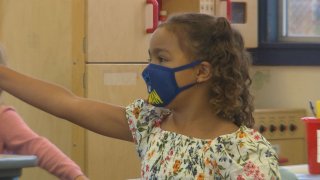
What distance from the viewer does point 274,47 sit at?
11.2ft

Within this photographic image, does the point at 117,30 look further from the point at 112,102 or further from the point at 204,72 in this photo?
the point at 204,72

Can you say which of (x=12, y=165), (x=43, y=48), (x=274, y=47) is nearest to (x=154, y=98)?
(x=12, y=165)

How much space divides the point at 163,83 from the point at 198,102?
0.09 metres

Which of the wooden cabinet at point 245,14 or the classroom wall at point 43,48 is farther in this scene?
the wooden cabinet at point 245,14

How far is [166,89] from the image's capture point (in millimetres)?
1241

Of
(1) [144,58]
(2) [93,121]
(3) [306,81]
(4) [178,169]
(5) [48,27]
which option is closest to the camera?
(4) [178,169]

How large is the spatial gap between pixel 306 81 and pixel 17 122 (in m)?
1.99

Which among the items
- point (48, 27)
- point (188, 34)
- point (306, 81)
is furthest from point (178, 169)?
point (306, 81)

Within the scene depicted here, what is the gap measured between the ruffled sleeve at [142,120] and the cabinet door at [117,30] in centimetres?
142

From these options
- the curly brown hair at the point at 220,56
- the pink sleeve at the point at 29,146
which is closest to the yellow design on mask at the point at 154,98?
the curly brown hair at the point at 220,56

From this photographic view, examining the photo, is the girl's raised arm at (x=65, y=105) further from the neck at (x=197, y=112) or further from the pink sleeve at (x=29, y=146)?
the pink sleeve at (x=29, y=146)

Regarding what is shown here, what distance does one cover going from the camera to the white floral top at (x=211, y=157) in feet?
3.85

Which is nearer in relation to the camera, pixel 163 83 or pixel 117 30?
pixel 163 83

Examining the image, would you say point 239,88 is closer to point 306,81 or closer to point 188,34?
point 188,34
